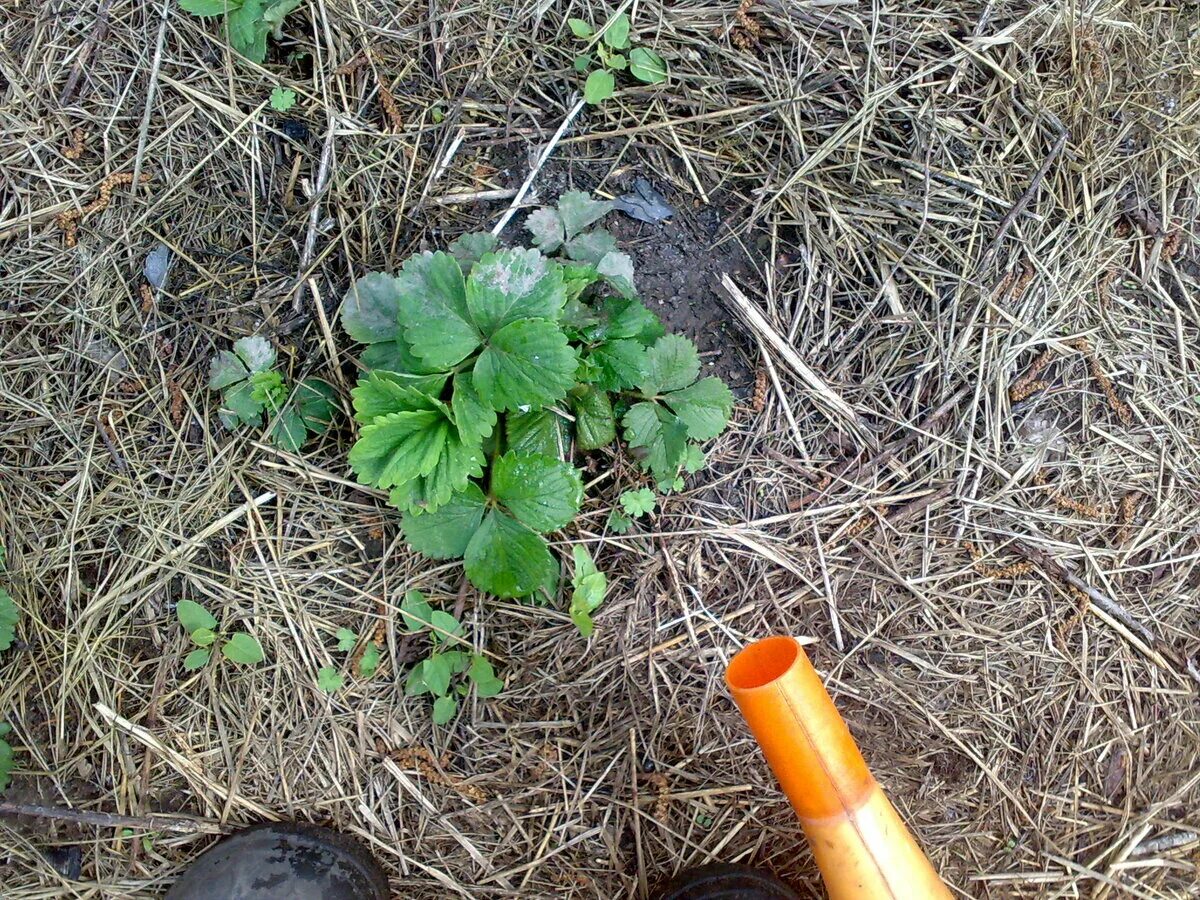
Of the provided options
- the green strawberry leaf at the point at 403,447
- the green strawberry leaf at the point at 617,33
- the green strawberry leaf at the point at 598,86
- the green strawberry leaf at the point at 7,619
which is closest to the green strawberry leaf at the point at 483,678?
the green strawberry leaf at the point at 403,447

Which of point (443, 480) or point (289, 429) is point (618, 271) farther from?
point (289, 429)

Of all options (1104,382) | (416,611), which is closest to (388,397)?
(416,611)

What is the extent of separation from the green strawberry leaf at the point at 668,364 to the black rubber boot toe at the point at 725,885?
118cm

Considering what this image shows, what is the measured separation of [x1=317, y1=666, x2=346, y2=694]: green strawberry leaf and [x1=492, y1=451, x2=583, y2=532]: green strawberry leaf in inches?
24.8

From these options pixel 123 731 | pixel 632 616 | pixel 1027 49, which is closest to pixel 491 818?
pixel 632 616

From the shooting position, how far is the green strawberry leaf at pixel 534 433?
196 cm

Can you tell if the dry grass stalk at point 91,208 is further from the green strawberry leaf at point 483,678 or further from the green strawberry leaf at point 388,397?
the green strawberry leaf at point 483,678

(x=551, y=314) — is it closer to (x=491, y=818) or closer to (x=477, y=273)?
(x=477, y=273)

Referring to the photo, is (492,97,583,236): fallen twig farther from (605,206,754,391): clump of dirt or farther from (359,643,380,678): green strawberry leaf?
(359,643,380,678): green strawberry leaf

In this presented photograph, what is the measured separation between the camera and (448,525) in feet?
6.50

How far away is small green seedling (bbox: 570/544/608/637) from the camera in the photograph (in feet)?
6.50

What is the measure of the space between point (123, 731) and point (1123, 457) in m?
2.67

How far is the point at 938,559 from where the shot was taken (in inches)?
84.7

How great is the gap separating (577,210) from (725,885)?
5.52ft
